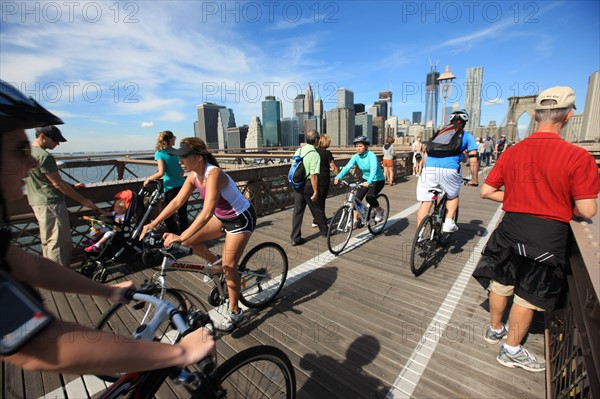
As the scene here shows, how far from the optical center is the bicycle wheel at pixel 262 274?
322 cm

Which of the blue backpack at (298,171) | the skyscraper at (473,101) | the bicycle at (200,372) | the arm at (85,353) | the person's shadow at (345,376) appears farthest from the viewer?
the skyscraper at (473,101)

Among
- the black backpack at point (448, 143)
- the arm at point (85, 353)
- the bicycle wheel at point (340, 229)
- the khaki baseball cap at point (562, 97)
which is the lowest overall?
the bicycle wheel at point (340, 229)

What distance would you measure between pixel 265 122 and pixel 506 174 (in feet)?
112

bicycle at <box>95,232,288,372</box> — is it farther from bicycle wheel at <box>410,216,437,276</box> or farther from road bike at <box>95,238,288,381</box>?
bicycle wheel at <box>410,216,437,276</box>

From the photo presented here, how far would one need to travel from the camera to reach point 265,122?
113 feet

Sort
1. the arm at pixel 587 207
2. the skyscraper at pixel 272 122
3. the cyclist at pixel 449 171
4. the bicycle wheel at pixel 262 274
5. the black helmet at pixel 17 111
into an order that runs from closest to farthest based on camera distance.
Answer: the black helmet at pixel 17 111
the arm at pixel 587 207
the bicycle wheel at pixel 262 274
the cyclist at pixel 449 171
the skyscraper at pixel 272 122

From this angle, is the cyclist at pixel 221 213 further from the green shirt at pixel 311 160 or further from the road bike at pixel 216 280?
the green shirt at pixel 311 160

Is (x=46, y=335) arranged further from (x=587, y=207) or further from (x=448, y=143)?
(x=448, y=143)

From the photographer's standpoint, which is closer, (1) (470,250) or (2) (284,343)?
(2) (284,343)

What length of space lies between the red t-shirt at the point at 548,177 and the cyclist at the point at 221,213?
2455 mm

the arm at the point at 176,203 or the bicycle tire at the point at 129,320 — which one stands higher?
the arm at the point at 176,203

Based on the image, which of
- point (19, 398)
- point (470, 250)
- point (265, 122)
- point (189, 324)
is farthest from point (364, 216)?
point (265, 122)

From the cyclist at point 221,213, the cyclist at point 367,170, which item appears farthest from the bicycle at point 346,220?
the cyclist at point 221,213

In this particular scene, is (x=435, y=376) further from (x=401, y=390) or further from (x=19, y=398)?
(x=19, y=398)
